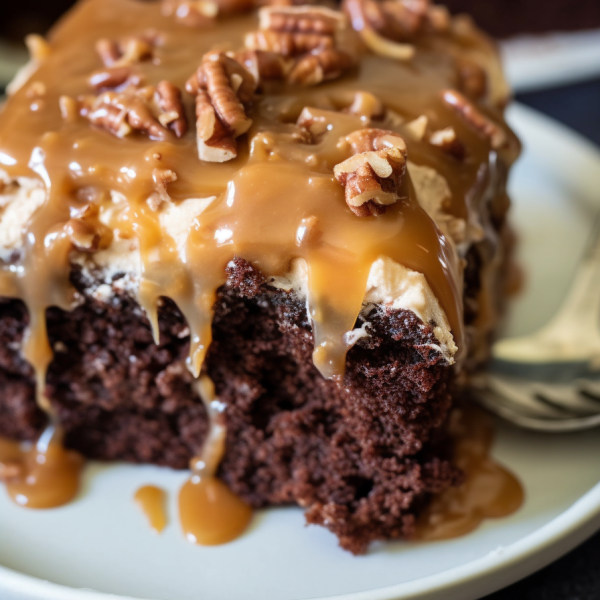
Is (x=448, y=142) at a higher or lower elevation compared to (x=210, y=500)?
higher

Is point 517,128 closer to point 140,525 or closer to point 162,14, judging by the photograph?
point 162,14

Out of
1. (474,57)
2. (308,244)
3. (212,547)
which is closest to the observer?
(308,244)

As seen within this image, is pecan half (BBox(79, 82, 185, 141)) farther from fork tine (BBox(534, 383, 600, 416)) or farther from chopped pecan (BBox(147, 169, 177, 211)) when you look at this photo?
fork tine (BBox(534, 383, 600, 416))

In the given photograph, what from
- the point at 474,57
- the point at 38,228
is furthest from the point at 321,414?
the point at 474,57

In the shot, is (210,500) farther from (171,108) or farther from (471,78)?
(471,78)

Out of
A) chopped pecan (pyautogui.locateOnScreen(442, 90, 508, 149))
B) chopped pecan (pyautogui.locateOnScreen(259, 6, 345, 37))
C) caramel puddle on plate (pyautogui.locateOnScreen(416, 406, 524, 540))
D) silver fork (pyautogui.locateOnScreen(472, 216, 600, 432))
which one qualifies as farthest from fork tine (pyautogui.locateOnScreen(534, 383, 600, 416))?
chopped pecan (pyautogui.locateOnScreen(259, 6, 345, 37))

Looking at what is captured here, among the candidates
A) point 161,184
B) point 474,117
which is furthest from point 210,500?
point 474,117
